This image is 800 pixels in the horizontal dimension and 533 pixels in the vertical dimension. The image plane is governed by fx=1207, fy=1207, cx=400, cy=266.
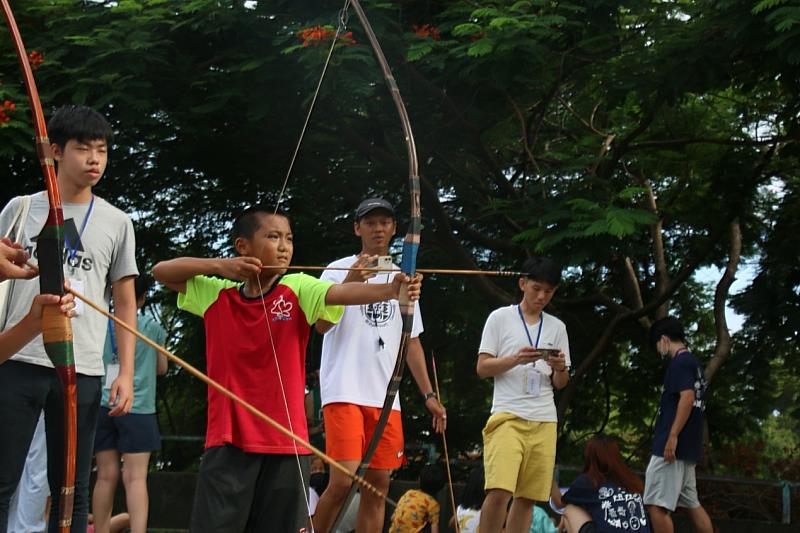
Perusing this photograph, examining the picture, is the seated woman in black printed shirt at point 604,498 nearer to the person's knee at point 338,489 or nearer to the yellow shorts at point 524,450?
the yellow shorts at point 524,450

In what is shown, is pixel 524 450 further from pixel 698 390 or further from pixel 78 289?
pixel 78 289

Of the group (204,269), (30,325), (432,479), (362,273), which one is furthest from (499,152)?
(30,325)

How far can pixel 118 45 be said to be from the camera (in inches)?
323

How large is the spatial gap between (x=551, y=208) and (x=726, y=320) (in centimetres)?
234

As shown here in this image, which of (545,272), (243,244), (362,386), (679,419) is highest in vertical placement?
(545,272)

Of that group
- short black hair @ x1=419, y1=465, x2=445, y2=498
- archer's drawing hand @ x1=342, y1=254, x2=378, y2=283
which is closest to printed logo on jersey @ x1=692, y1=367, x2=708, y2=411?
short black hair @ x1=419, y1=465, x2=445, y2=498

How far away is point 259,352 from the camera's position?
398cm

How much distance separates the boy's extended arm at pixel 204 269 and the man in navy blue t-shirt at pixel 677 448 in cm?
347

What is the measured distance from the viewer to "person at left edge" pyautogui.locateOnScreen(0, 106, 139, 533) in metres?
3.58

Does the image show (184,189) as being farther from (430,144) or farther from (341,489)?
(341,489)

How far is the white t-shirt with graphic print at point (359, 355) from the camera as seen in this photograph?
505 centimetres

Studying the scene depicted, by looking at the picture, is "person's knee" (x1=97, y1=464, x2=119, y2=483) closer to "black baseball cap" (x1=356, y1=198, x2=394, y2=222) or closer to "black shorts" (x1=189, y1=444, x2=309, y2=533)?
"black baseball cap" (x1=356, y1=198, x2=394, y2=222)

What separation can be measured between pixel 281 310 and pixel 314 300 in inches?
4.5

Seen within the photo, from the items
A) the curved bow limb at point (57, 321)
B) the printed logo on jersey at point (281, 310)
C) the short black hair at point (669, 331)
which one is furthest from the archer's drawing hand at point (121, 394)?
the short black hair at point (669, 331)
